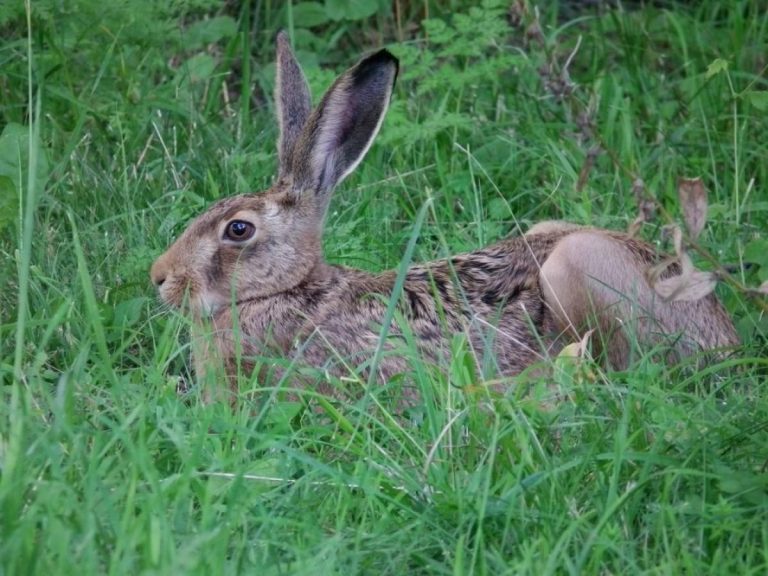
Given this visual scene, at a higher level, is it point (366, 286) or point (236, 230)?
point (236, 230)

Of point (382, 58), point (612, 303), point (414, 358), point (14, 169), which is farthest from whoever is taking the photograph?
point (14, 169)

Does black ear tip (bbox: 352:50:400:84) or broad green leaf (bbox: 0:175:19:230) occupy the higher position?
black ear tip (bbox: 352:50:400:84)

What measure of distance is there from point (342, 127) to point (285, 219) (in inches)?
15.8

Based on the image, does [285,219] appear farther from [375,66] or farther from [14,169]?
[14,169]

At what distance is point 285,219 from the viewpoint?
5.44 m

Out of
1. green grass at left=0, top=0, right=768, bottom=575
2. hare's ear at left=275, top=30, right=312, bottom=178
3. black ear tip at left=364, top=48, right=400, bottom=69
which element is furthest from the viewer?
hare's ear at left=275, top=30, right=312, bottom=178

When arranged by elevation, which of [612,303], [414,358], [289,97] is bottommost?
[612,303]

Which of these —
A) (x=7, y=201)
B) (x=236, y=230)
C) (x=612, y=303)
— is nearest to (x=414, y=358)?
(x=612, y=303)

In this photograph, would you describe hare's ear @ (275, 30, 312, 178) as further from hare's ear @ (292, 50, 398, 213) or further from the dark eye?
the dark eye

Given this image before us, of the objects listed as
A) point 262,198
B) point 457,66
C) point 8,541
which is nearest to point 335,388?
point 262,198

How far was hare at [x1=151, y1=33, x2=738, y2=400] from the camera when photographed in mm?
5031

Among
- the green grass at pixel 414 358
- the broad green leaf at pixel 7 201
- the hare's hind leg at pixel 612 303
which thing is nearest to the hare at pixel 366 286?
the hare's hind leg at pixel 612 303

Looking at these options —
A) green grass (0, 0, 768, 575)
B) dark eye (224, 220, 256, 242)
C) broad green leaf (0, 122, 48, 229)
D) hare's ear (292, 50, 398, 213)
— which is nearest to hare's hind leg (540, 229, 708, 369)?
green grass (0, 0, 768, 575)

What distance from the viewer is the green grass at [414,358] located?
11.4 ft
